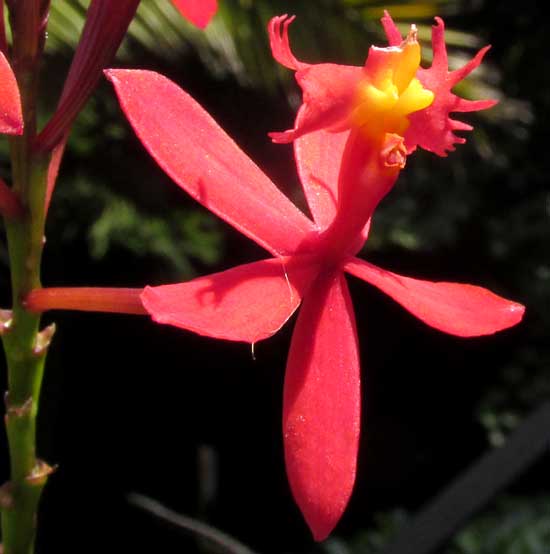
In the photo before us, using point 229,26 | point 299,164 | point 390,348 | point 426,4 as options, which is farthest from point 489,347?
point 299,164

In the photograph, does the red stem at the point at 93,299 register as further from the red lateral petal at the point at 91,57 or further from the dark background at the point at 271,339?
the dark background at the point at 271,339

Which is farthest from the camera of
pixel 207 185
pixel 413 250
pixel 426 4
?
pixel 413 250

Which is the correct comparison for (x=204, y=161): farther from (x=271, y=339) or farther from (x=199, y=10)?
(x=271, y=339)

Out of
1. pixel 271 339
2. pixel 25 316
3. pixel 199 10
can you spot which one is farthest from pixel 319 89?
pixel 271 339

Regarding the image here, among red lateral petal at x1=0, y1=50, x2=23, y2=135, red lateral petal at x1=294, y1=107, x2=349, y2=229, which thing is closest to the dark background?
red lateral petal at x1=294, y1=107, x2=349, y2=229

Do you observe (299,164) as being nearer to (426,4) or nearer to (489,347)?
(426,4)

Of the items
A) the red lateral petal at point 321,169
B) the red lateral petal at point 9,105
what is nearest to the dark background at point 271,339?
the red lateral petal at point 321,169
